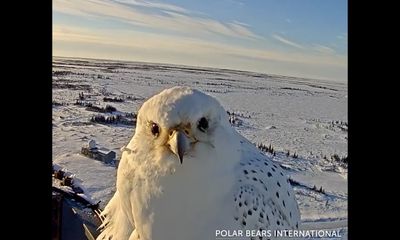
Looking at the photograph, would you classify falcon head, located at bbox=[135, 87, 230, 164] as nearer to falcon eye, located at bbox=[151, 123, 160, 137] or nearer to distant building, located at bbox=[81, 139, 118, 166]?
falcon eye, located at bbox=[151, 123, 160, 137]

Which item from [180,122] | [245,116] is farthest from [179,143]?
[245,116]

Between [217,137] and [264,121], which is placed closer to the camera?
[217,137]

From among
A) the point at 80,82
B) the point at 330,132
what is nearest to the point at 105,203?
Result: the point at 80,82

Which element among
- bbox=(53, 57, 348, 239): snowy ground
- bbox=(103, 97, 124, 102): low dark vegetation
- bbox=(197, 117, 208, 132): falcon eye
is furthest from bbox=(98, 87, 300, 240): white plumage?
bbox=(103, 97, 124, 102): low dark vegetation

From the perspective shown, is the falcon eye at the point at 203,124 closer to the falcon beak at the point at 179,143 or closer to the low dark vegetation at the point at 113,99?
the falcon beak at the point at 179,143

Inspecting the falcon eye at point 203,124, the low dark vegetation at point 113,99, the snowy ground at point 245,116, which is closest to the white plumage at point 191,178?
the falcon eye at point 203,124

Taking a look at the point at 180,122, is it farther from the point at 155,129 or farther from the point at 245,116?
the point at 245,116
